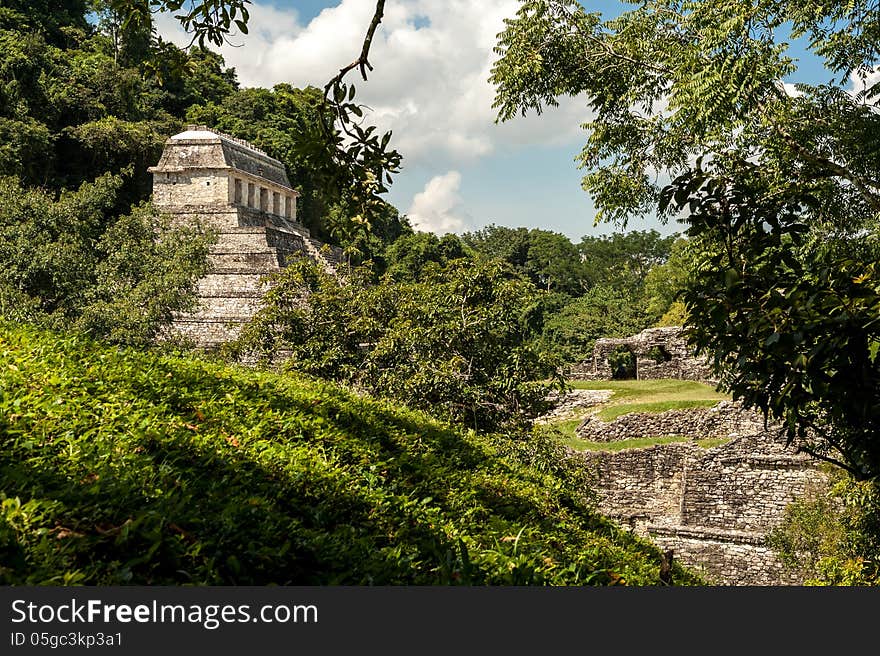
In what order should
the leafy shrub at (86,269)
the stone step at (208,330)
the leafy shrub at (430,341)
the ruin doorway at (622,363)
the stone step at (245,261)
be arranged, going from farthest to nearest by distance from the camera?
1. the ruin doorway at (622,363)
2. the stone step at (245,261)
3. the stone step at (208,330)
4. the leafy shrub at (86,269)
5. the leafy shrub at (430,341)

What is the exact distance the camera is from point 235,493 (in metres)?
2.67

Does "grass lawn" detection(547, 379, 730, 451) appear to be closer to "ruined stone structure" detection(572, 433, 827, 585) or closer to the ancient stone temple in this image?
"ruined stone structure" detection(572, 433, 827, 585)

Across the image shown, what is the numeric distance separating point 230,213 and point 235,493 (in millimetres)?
22117

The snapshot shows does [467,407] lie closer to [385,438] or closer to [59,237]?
[385,438]

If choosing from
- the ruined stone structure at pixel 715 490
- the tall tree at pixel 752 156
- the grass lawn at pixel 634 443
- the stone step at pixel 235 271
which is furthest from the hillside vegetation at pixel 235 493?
the stone step at pixel 235 271

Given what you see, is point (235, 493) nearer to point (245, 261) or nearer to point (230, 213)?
point (245, 261)

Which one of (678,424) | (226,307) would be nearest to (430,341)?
(678,424)

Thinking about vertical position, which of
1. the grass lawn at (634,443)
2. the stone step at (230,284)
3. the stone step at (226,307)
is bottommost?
the grass lawn at (634,443)

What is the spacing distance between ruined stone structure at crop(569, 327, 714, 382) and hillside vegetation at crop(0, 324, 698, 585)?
14421 millimetres

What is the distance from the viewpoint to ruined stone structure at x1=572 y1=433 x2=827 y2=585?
36.2 feet

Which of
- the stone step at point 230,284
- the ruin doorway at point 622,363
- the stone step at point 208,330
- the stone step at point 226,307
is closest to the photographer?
the stone step at point 208,330

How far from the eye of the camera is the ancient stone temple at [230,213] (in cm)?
2055

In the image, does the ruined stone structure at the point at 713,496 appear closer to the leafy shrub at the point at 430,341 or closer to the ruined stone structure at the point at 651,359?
the leafy shrub at the point at 430,341

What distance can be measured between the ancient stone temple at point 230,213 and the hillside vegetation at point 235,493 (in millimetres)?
15615
